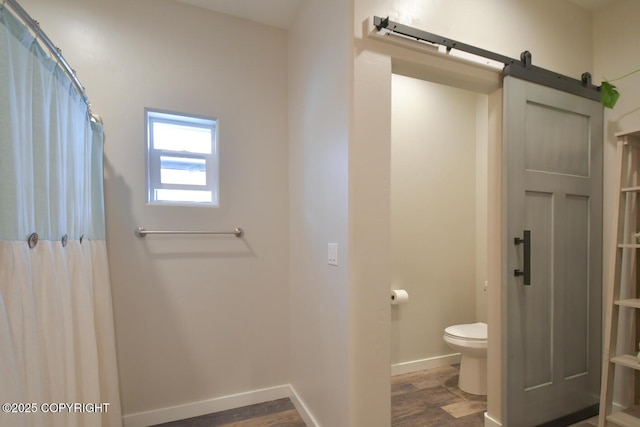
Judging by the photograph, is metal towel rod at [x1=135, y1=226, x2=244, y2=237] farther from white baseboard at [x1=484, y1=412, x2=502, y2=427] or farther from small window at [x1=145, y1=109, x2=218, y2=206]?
white baseboard at [x1=484, y1=412, x2=502, y2=427]

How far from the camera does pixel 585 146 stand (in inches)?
77.2

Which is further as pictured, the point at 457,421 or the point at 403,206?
the point at 403,206

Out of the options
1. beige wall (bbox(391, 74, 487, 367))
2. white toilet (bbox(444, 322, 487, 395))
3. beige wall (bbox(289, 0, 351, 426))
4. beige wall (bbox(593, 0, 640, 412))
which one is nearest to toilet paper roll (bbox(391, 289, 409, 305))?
beige wall (bbox(391, 74, 487, 367))

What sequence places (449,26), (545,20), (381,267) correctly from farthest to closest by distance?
(545,20) → (449,26) → (381,267)

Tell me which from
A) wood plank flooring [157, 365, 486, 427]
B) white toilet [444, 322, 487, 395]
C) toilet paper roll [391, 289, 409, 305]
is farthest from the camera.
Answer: toilet paper roll [391, 289, 409, 305]

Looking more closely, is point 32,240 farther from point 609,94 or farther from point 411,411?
point 609,94

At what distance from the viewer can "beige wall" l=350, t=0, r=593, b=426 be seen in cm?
145

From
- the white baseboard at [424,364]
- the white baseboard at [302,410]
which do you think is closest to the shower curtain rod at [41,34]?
the white baseboard at [302,410]

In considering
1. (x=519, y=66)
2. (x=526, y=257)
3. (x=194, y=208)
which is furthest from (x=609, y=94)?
(x=194, y=208)

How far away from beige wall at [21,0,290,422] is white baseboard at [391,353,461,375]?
99cm

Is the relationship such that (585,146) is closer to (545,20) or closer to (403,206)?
(545,20)

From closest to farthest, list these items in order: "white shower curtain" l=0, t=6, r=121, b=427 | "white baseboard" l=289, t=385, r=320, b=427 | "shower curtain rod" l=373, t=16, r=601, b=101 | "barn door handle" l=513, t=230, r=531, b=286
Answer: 1. "white shower curtain" l=0, t=6, r=121, b=427
2. "shower curtain rod" l=373, t=16, r=601, b=101
3. "barn door handle" l=513, t=230, r=531, b=286
4. "white baseboard" l=289, t=385, r=320, b=427

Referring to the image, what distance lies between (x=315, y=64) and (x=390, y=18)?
494 millimetres

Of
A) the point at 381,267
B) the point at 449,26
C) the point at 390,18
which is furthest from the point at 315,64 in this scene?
the point at 381,267
